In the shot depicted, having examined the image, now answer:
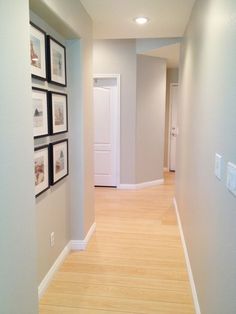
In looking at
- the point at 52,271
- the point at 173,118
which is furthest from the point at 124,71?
the point at 52,271

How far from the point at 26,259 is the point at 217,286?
104cm

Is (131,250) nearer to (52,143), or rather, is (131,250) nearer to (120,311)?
(120,311)

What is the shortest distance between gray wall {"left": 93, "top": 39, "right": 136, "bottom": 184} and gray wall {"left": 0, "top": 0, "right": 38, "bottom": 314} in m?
3.64

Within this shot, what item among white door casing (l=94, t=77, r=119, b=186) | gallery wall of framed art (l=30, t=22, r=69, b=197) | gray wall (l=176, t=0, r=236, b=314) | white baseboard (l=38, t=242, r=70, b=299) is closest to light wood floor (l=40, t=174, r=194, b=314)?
white baseboard (l=38, t=242, r=70, b=299)

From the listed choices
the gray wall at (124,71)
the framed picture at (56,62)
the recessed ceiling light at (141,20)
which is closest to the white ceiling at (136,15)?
the recessed ceiling light at (141,20)

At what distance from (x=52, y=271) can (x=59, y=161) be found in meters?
0.95

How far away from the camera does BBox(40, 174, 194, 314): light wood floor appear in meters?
2.12

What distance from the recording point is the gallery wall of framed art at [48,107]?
6.66 feet

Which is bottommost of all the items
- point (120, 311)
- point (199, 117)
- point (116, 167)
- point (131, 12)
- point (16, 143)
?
point (120, 311)

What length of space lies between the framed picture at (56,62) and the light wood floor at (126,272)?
1691mm

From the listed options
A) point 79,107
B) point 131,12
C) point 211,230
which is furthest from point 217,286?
point 131,12

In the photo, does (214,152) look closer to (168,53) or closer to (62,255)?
(62,255)

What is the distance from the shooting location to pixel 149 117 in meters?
5.39

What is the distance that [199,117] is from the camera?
2.15 meters
